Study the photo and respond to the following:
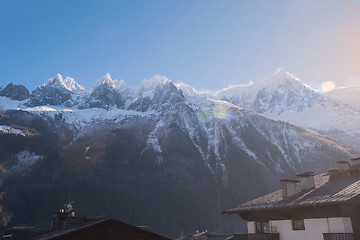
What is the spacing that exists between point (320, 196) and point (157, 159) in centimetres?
9130

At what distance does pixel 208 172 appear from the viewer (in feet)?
350

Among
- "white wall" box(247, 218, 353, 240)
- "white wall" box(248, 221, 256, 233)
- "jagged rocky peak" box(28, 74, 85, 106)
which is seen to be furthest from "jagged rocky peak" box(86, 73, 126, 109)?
"white wall" box(247, 218, 353, 240)

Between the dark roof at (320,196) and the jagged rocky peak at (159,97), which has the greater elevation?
the jagged rocky peak at (159,97)

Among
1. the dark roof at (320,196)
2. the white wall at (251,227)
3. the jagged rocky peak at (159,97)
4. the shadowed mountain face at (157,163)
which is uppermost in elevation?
the jagged rocky peak at (159,97)

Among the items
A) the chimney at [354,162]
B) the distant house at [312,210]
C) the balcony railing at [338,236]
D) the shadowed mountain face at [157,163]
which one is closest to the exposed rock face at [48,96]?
the shadowed mountain face at [157,163]

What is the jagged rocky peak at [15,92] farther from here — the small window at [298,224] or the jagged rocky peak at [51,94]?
the small window at [298,224]

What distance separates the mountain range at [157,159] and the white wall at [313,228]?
201 ft

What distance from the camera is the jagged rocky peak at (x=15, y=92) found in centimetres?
17225

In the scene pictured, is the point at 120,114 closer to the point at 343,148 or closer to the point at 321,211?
the point at 343,148

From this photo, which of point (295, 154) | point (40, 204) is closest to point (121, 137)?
point (40, 204)

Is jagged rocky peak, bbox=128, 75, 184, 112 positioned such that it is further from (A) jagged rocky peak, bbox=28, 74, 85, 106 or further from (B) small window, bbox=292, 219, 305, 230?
(B) small window, bbox=292, 219, 305, 230

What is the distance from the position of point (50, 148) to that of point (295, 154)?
87190 mm

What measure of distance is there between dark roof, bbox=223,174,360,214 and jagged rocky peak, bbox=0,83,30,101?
172660 mm

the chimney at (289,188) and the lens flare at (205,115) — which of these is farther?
the lens flare at (205,115)
